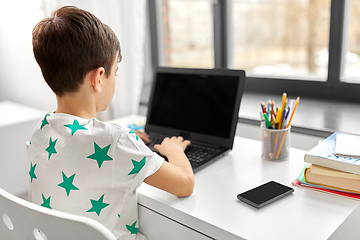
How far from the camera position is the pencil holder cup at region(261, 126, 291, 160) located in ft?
3.32

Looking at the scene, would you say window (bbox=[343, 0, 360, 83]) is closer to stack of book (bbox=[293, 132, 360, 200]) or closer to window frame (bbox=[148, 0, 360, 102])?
window frame (bbox=[148, 0, 360, 102])

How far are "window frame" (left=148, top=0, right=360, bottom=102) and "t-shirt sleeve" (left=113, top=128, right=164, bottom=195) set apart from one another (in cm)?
113

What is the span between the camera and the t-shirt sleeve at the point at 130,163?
736mm

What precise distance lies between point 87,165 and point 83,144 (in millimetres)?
44

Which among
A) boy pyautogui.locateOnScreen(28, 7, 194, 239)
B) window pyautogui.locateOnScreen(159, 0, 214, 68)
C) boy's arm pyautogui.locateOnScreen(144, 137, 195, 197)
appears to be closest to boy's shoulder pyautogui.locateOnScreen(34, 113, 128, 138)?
boy pyautogui.locateOnScreen(28, 7, 194, 239)

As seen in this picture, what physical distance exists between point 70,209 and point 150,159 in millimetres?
207

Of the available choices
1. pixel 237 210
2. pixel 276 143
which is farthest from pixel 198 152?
pixel 237 210

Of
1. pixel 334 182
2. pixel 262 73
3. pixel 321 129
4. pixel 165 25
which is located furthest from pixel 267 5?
pixel 334 182

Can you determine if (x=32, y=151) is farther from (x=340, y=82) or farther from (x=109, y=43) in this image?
(x=340, y=82)

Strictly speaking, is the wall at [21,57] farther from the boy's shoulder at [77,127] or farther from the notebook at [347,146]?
the notebook at [347,146]

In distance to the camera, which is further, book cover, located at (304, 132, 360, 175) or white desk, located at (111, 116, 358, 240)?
book cover, located at (304, 132, 360, 175)

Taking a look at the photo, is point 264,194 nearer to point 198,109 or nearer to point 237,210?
point 237,210

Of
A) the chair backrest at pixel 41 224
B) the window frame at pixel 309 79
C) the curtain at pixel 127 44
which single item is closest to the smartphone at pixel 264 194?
the chair backrest at pixel 41 224

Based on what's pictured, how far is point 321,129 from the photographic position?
124 centimetres
